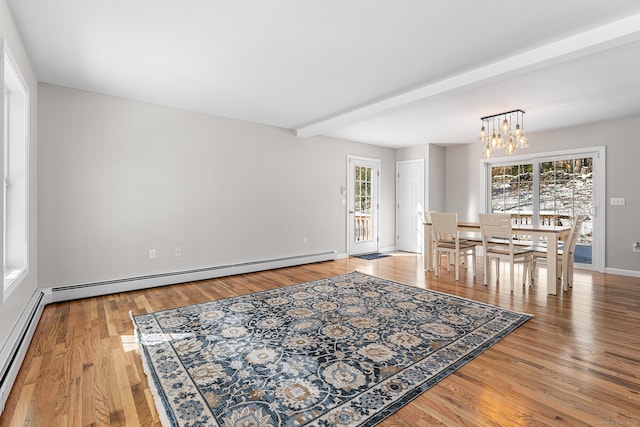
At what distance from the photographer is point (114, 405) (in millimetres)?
→ 1708

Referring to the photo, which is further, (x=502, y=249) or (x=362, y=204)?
(x=362, y=204)

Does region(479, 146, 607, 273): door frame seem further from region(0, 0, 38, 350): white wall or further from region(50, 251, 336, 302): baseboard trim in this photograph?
region(0, 0, 38, 350): white wall

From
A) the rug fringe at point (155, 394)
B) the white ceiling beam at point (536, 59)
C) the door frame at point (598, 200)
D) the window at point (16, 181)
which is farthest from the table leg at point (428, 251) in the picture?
the window at point (16, 181)

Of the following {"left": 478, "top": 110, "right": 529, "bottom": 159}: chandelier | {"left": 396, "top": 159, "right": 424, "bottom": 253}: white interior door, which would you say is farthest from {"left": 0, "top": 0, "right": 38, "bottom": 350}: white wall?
{"left": 396, "top": 159, "right": 424, "bottom": 253}: white interior door

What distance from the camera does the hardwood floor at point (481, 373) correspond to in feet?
5.28

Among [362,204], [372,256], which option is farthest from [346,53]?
[372,256]

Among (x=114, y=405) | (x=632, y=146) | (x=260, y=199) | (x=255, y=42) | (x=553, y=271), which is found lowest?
(x=114, y=405)

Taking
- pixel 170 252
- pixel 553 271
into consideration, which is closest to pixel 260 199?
pixel 170 252

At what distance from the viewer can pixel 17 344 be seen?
2156 millimetres

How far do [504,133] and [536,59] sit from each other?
5.39 feet

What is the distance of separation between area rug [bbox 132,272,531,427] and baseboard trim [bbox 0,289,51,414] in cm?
71

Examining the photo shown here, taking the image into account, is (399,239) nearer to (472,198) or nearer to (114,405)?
(472,198)

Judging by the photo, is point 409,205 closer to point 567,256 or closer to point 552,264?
point 567,256

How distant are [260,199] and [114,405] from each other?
3709mm
